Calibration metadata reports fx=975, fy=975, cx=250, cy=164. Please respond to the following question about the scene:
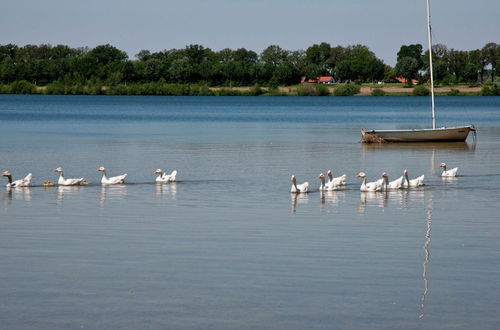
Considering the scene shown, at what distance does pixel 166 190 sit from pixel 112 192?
1725mm

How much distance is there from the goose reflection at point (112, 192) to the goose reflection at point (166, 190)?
101 cm

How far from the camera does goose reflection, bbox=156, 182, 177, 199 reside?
1115 inches

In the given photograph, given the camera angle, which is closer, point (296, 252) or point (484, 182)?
point (296, 252)

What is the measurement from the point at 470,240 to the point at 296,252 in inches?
156

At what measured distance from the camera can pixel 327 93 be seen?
600 feet

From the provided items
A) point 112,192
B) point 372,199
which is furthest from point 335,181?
point 112,192

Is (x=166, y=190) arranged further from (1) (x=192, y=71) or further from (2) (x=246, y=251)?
(1) (x=192, y=71)

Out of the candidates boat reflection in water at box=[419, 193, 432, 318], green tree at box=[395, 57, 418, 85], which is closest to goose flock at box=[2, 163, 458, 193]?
boat reflection in water at box=[419, 193, 432, 318]

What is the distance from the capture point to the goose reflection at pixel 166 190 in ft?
92.9

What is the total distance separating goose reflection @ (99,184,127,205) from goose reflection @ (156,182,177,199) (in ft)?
3.31

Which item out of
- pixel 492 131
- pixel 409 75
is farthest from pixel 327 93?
pixel 492 131

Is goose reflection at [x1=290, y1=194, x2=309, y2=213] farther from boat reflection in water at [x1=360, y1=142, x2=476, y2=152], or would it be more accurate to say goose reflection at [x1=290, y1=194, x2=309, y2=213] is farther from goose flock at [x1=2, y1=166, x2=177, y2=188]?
boat reflection in water at [x1=360, y1=142, x2=476, y2=152]

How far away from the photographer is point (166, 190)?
1167 inches

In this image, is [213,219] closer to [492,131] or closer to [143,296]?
[143,296]
